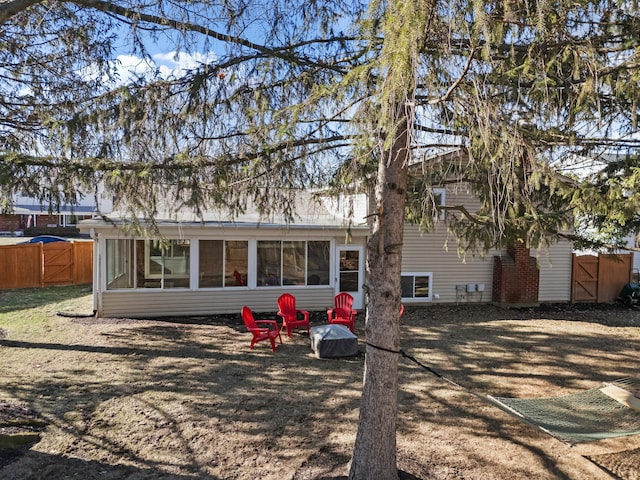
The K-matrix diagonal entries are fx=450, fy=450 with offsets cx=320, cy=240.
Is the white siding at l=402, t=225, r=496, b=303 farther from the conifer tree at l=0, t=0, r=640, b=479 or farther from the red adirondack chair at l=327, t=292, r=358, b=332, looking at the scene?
the conifer tree at l=0, t=0, r=640, b=479

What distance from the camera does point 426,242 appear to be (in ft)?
46.0

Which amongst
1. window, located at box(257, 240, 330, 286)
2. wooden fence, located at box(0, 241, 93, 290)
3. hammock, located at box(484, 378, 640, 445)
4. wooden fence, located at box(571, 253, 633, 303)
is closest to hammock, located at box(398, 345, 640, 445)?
hammock, located at box(484, 378, 640, 445)

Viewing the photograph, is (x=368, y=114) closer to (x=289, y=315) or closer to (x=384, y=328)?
(x=384, y=328)

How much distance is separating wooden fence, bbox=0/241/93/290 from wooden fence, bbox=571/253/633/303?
18446 mm

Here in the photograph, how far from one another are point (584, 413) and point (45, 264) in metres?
18.4

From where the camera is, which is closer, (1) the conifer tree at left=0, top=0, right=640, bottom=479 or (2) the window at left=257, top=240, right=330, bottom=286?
(1) the conifer tree at left=0, top=0, right=640, bottom=479

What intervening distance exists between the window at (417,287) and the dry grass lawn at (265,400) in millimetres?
2811

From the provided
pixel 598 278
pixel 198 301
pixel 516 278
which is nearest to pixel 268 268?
pixel 198 301

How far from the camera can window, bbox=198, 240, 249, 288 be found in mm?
12320

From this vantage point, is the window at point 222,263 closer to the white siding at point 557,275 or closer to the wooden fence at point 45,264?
the wooden fence at point 45,264

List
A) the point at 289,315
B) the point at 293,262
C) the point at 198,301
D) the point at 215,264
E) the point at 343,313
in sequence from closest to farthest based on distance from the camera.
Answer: the point at 289,315, the point at 343,313, the point at 198,301, the point at 215,264, the point at 293,262

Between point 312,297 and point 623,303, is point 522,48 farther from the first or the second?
point 623,303

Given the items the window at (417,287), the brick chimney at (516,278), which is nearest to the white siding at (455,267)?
the window at (417,287)

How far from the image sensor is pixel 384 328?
3.97 m
